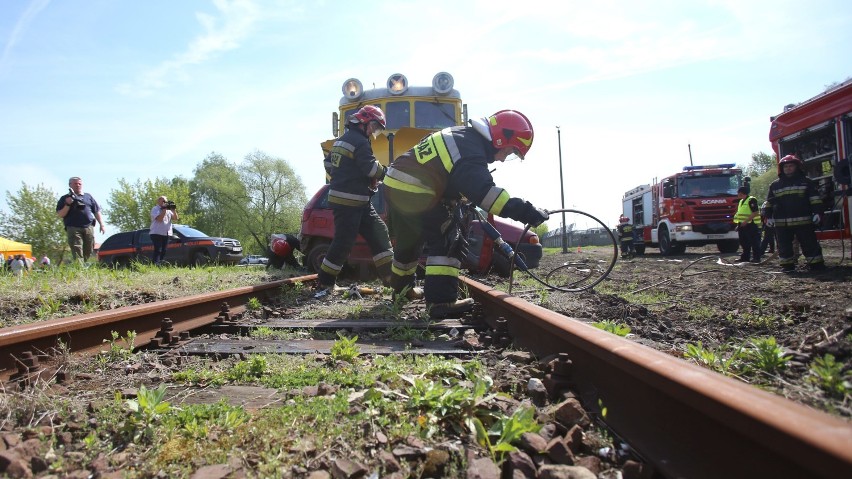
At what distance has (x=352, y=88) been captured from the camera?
9258mm

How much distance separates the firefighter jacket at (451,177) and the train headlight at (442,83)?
4.78 meters

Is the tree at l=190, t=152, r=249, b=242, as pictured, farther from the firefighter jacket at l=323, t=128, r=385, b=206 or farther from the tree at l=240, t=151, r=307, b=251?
the firefighter jacket at l=323, t=128, r=385, b=206

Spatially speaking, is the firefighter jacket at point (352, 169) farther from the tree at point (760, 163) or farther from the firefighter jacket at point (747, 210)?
the tree at point (760, 163)

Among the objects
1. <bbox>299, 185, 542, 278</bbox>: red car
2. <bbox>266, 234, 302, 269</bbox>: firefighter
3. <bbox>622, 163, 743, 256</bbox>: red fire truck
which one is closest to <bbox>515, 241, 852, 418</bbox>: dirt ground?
<bbox>299, 185, 542, 278</bbox>: red car

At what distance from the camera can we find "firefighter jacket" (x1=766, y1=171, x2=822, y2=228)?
759 centimetres

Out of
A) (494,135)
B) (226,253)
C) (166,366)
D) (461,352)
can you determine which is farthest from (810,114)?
(226,253)

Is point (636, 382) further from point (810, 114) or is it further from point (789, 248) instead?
point (810, 114)

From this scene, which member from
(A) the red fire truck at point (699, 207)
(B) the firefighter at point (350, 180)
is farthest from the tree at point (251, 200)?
(B) the firefighter at point (350, 180)

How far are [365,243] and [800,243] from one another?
261 inches

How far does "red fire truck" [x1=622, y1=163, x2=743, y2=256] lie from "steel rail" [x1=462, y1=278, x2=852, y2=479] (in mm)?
15248

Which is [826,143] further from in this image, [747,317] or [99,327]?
[99,327]

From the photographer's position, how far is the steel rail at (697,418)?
934 millimetres

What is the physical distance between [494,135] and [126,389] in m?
3.38

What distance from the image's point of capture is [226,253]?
16344 millimetres
